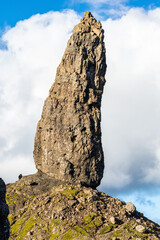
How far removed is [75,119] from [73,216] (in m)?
35.2

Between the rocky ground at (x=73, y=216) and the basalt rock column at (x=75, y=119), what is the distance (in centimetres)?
1131

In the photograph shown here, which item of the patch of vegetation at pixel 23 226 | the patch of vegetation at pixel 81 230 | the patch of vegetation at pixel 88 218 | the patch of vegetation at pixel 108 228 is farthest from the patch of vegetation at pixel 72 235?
the patch of vegetation at pixel 23 226

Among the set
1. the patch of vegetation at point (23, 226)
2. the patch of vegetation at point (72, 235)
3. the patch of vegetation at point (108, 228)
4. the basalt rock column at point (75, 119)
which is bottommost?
the patch of vegetation at point (23, 226)

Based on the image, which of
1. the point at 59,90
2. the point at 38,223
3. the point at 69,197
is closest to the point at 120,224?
the point at 69,197

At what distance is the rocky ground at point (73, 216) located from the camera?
3086 inches

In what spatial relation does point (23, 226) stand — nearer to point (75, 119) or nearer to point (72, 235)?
point (72, 235)

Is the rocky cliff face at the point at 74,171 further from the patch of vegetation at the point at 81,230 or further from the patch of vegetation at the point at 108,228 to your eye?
the patch of vegetation at the point at 108,228

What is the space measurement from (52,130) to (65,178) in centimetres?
1737

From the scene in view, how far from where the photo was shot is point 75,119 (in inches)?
4230

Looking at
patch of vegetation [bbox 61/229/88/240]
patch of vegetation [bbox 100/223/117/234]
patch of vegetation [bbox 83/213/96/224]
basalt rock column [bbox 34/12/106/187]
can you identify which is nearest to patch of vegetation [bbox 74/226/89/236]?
patch of vegetation [bbox 61/229/88/240]

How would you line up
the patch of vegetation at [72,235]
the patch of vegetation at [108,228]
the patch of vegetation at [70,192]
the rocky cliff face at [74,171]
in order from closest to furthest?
the patch of vegetation at [72,235] < the patch of vegetation at [108,228] < the rocky cliff face at [74,171] < the patch of vegetation at [70,192]

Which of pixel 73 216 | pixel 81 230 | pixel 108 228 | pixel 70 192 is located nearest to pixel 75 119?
pixel 70 192

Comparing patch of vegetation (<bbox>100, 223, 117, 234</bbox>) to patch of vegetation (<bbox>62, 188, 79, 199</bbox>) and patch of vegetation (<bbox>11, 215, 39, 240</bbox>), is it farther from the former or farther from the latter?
patch of vegetation (<bbox>11, 215, 39, 240</bbox>)

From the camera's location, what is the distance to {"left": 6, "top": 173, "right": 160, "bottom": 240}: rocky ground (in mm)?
78375
